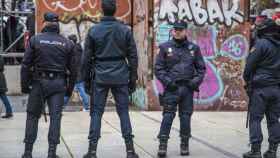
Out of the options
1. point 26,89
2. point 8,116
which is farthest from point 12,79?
point 26,89

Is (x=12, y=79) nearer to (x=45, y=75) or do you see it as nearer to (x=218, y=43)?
(x=218, y=43)

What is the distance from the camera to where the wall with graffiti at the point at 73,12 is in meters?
14.8

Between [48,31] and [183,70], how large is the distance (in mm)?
1966

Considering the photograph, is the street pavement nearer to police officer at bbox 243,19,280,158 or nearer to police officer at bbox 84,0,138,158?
police officer at bbox 243,19,280,158

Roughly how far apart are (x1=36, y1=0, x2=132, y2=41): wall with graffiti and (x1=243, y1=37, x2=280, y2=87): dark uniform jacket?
784 cm

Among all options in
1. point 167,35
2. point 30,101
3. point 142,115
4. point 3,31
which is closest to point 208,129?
point 142,115

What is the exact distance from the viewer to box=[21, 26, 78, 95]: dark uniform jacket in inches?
297

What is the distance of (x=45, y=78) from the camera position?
7570 mm

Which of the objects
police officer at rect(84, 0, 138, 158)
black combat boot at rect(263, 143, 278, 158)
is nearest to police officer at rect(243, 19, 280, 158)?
black combat boot at rect(263, 143, 278, 158)

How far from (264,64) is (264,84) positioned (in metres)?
0.27

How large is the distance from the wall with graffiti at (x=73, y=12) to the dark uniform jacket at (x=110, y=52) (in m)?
7.55

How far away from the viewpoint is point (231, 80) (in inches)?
557

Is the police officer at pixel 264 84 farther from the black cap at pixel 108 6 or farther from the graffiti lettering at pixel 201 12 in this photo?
the graffiti lettering at pixel 201 12

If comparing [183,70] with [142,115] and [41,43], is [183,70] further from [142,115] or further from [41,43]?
[142,115]
